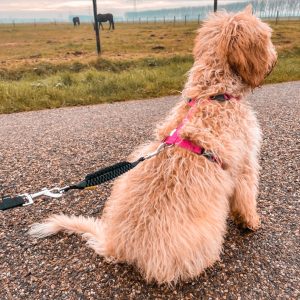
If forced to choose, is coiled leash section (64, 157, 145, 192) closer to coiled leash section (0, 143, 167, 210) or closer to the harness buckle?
coiled leash section (0, 143, 167, 210)

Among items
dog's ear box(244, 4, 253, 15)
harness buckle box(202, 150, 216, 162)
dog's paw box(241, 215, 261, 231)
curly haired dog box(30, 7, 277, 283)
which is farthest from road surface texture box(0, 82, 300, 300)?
dog's ear box(244, 4, 253, 15)

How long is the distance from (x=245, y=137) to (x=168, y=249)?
1320 mm

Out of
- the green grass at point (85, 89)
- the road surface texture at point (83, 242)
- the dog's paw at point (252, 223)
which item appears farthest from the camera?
the green grass at point (85, 89)

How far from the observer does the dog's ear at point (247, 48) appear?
10.3ft

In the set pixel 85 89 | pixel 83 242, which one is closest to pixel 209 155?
pixel 83 242

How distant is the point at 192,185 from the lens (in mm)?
2859

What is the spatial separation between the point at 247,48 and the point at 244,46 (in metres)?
0.04

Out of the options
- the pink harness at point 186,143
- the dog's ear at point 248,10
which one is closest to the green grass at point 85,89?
the dog's ear at point 248,10

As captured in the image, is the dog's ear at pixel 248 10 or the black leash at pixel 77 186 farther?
the dog's ear at pixel 248 10

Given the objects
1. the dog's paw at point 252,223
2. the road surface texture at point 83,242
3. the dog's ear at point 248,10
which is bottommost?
the road surface texture at point 83,242

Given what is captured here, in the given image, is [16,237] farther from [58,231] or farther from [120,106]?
[120,106]

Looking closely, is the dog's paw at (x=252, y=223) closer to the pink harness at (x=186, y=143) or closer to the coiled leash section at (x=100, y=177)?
the pink harness at (x=186, y=143)

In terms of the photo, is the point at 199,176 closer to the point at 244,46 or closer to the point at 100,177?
the point at 100,177

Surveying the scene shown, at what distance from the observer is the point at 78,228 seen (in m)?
3.72
